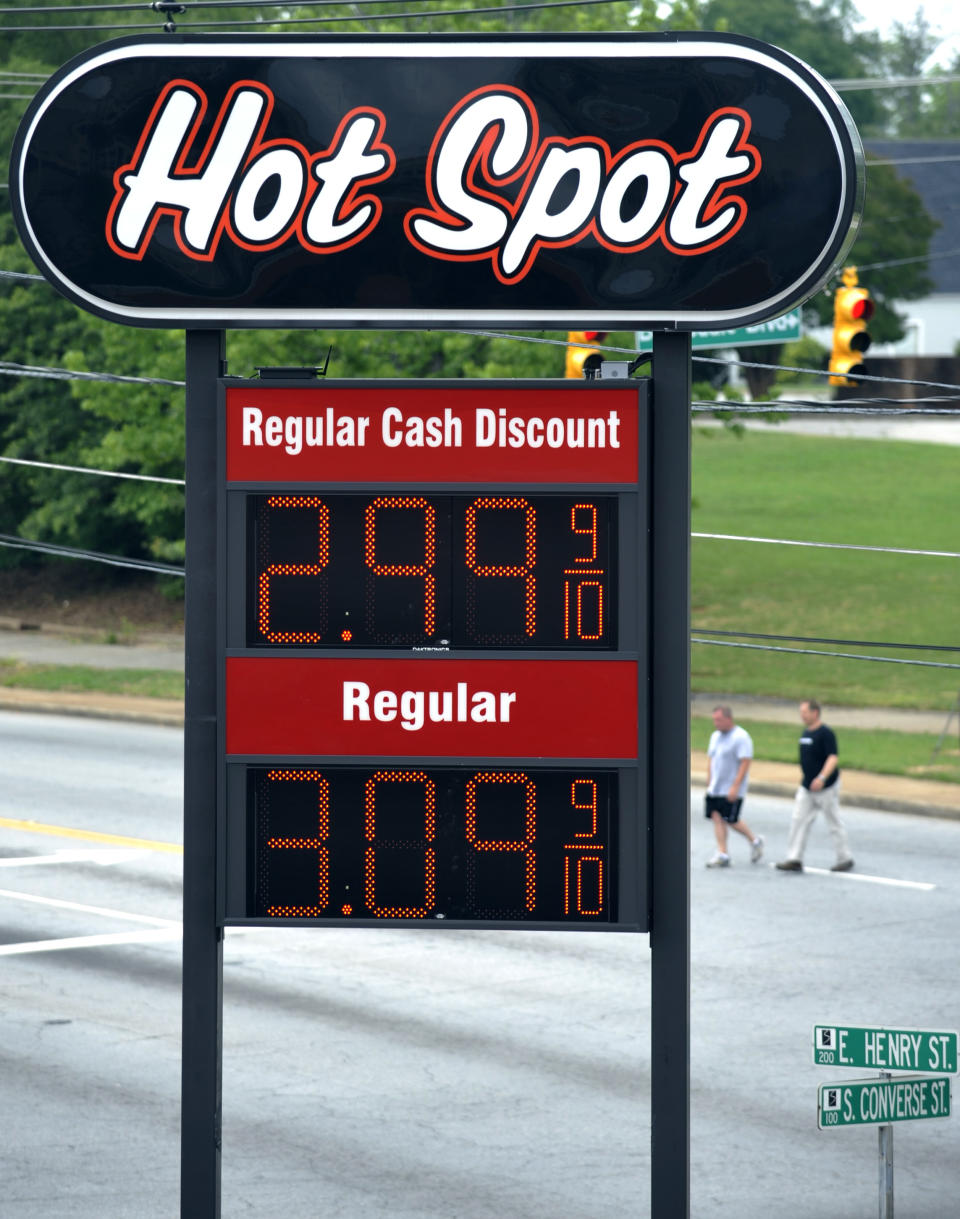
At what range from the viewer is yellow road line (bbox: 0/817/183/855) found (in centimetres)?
2022

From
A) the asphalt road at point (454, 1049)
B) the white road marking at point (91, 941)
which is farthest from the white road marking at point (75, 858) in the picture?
the white road marking at point (91, 941)

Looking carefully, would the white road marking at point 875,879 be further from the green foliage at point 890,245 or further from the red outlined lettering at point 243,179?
the green foliage at point 890,245

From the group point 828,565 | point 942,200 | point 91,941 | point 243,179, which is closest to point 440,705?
point 243,179

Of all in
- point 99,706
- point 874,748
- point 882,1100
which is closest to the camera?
point 882,1100

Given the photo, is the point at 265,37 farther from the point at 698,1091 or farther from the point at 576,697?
the point at 698,1091

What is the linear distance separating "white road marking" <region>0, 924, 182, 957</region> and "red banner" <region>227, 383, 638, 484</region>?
32.0 ft

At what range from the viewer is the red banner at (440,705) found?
23.6 feet

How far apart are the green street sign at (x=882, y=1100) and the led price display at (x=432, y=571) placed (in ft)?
8.40

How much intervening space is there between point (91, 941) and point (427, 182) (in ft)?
34.4

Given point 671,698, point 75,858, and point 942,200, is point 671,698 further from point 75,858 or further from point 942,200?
point 942,200

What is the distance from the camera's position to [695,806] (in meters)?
22.8

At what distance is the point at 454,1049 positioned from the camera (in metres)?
13.4

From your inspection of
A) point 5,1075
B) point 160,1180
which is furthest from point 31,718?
point 160,1180

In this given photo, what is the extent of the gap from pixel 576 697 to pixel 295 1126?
5.74m
